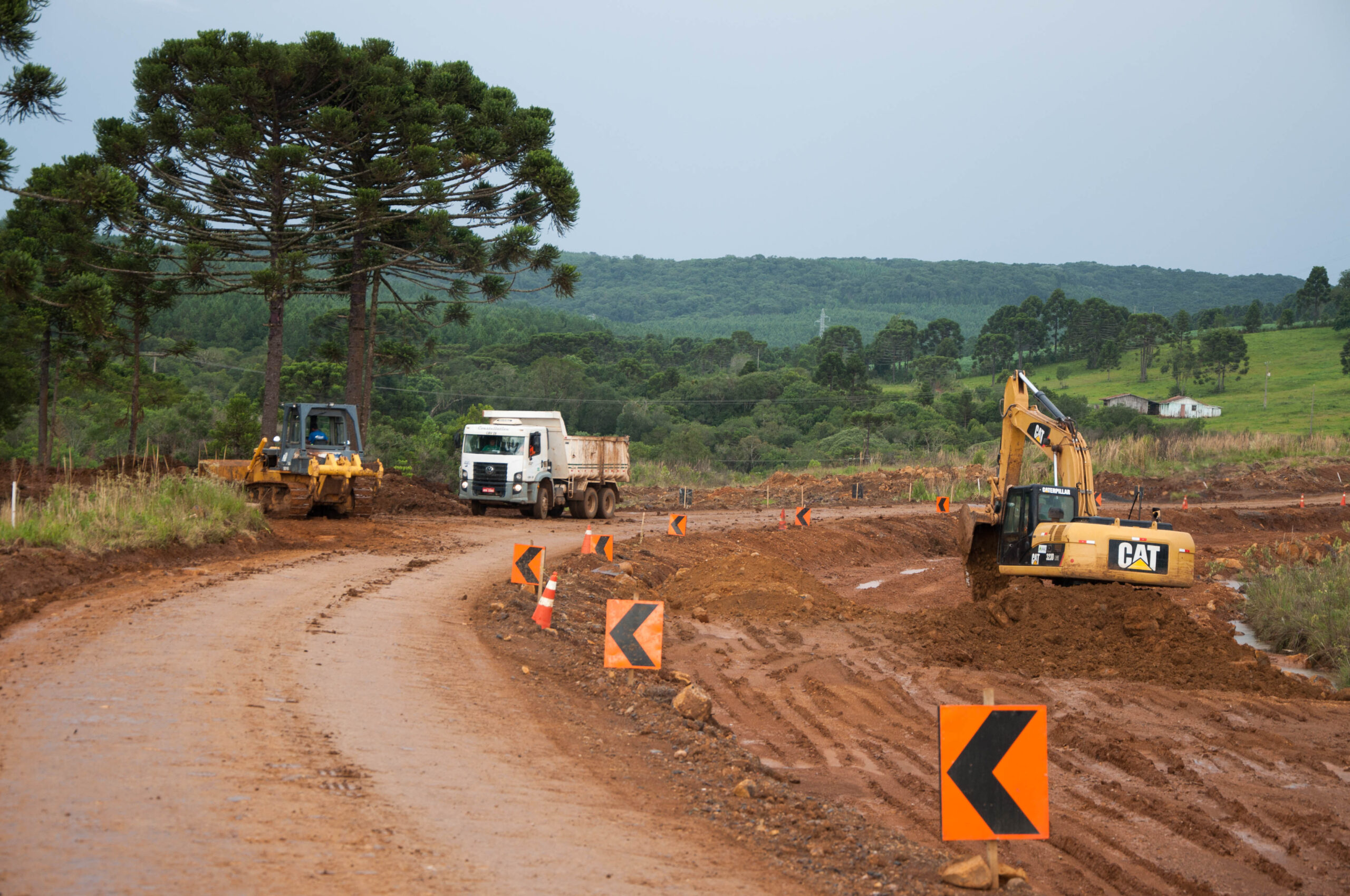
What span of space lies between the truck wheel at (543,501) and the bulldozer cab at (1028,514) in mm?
17023

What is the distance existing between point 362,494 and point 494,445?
5697mm

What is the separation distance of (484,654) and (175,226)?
23.8m

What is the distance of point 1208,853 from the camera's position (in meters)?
7.18

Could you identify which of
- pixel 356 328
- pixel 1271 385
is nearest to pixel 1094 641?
pixel 356 328

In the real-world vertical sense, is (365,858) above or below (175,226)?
below

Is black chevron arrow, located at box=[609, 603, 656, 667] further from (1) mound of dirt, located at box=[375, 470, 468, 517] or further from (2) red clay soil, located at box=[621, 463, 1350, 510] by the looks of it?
(2) red clay soil, located at box=[621, 463, 1350, 510]

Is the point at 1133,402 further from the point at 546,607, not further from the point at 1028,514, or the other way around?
the point at 546,607

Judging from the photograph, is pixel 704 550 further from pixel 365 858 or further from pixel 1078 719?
pixel 365 858

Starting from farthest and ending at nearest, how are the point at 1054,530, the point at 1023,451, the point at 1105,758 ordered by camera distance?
the point at 1023,451
the point at 1054,530
the point at 1105,758

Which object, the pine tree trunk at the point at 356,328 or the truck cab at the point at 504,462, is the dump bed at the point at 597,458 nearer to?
the truck cab at the point at 504,462

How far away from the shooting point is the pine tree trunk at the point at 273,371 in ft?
101

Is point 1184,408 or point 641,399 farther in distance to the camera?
point 1184,408

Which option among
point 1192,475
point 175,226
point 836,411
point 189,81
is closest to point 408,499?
point 175,226

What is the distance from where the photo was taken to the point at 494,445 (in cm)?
3109
